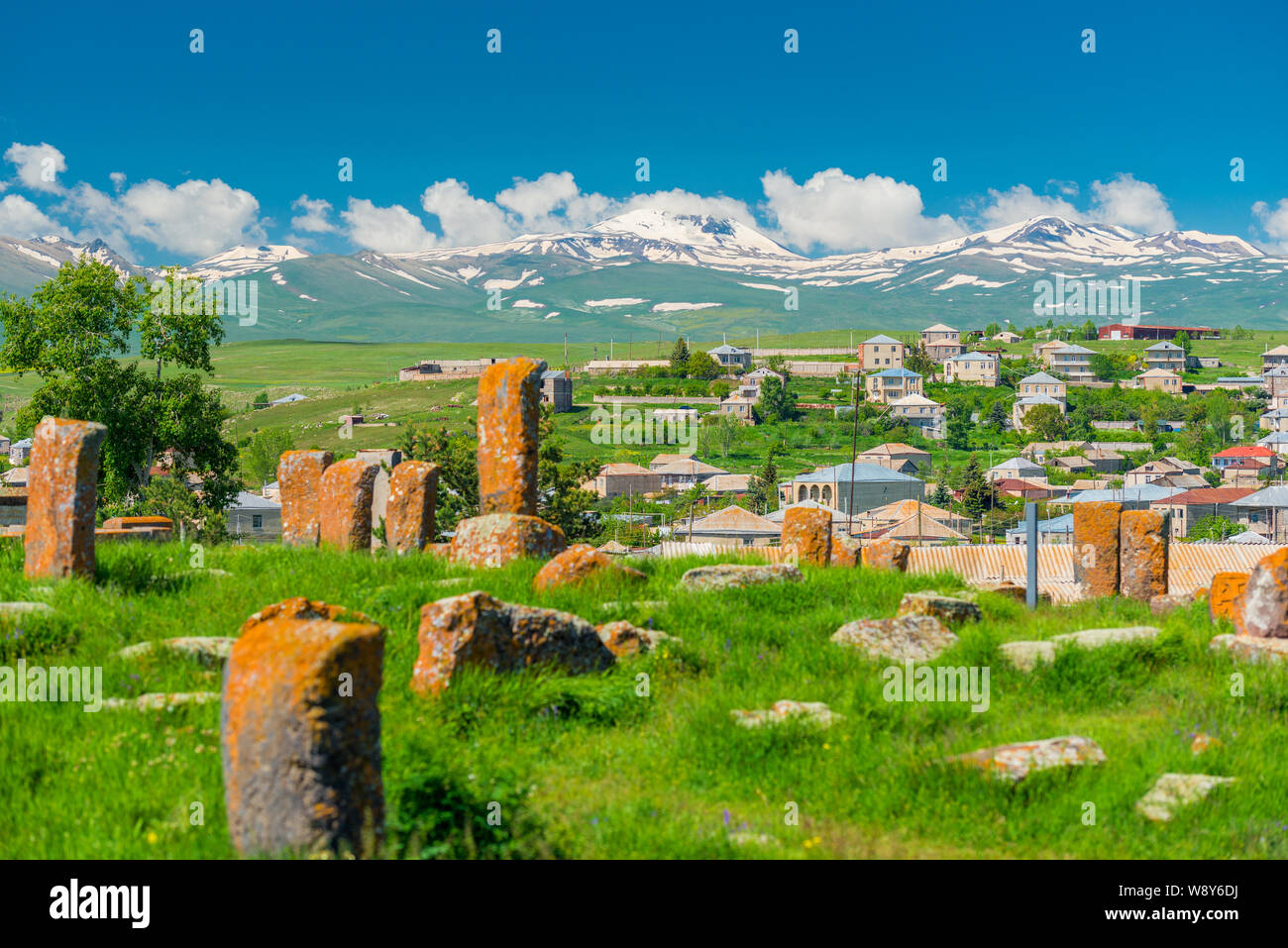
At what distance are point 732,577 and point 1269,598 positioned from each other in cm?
507

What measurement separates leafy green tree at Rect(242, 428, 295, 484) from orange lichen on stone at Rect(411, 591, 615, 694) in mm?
107159

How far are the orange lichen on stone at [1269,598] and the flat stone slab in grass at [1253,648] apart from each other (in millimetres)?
297

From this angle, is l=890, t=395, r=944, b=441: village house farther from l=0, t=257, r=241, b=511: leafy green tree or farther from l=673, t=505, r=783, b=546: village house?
l=0, t=257, r=241, b=511: leafy green tree

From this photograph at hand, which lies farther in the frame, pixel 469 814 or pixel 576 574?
pixel 576 574

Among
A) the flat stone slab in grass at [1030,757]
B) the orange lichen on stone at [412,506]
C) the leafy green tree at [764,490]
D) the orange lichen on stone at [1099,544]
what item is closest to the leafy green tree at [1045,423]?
the leafy green tree at [764,490]

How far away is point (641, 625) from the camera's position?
34.2 feet

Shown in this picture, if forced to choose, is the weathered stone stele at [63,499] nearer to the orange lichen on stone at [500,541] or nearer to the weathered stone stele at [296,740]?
the orange lichen on stone at [500,541]

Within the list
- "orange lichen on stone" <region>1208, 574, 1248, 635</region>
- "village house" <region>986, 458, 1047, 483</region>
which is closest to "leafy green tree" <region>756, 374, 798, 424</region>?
"village house" <region>986, 458, 1047, 483</region>

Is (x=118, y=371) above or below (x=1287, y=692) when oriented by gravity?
above

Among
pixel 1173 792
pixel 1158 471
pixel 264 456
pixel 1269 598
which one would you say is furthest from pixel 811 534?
pixel 1158 471
